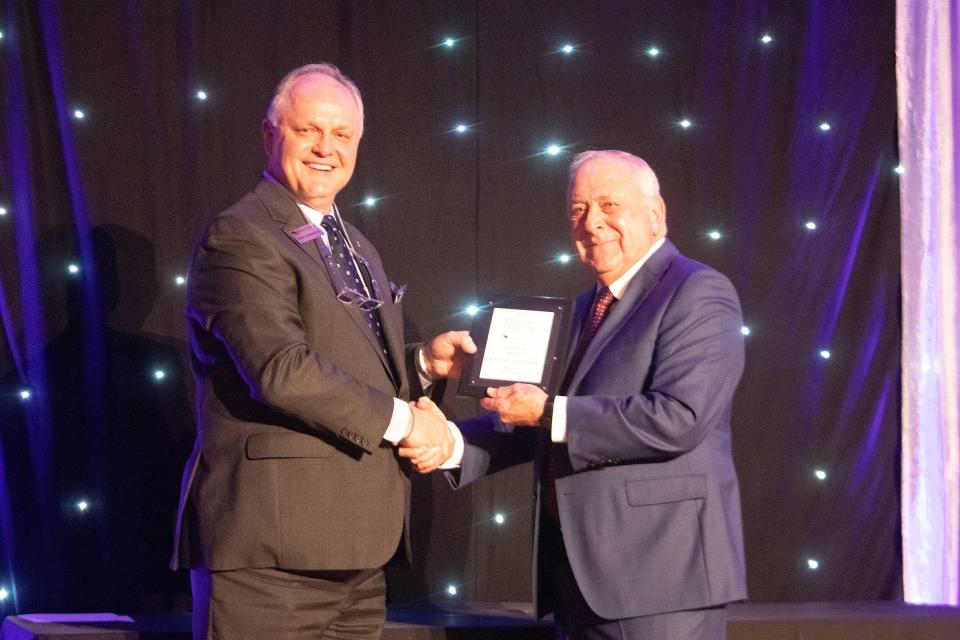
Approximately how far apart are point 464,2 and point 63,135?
138 cm

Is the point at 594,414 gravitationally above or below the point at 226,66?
below

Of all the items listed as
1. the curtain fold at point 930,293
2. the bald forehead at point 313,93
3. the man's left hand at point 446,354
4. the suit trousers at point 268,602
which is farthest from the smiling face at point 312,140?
the curtain fold at point 930,293

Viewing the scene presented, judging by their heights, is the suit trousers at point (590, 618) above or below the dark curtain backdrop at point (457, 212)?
below

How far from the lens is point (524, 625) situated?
2906 mm

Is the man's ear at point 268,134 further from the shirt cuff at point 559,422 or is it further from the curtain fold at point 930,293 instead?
the curtain fold at point 930,293

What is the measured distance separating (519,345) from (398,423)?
1.41ft

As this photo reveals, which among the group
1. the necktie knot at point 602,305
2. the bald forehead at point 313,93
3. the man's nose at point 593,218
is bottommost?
the necktie knot at point 602,305

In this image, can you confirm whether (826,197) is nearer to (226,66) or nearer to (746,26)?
(746,26)

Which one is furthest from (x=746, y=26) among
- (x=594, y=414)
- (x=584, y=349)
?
(x=594, y=414)

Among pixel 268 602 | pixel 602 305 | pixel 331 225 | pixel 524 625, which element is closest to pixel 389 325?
pixel 331 225

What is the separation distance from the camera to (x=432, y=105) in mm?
3402

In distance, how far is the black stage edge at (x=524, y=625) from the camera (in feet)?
9.00

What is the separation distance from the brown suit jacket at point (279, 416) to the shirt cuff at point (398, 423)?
3 cm

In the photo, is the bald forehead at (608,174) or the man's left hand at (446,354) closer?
the bald forehead at (608,174)
